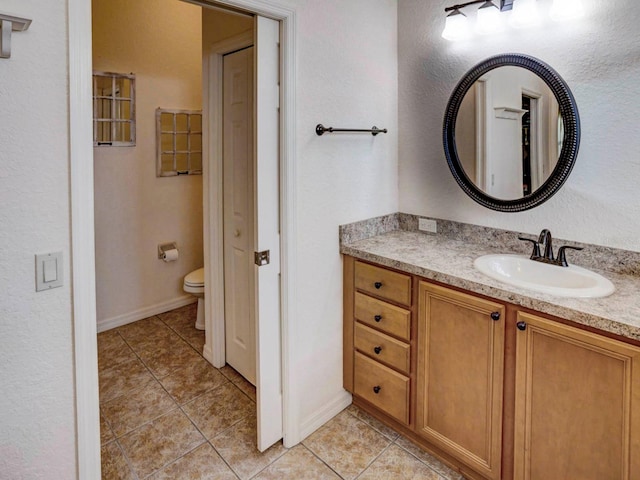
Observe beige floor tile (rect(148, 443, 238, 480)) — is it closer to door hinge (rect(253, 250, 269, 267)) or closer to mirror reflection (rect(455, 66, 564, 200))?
door hinge (rect(253, 250, 269, 267))

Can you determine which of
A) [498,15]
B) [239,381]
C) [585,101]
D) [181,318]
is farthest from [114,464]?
[498,15]

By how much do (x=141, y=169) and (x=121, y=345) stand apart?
1.36 meters

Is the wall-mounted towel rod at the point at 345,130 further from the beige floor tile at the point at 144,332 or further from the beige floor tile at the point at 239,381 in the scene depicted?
the beige floor tile at the point at 144,332

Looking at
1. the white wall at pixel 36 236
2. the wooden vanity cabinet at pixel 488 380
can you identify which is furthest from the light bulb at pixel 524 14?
the wooden vanity cabinet at pixel 488 380

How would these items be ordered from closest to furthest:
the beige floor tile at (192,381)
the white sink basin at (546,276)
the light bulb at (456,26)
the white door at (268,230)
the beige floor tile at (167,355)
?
the white sink basin at (546,276)
the white door at (268,230)
the light bulb at (456,26)
the beige floor tile at (192,381)
the beige floor tile at (167,355)

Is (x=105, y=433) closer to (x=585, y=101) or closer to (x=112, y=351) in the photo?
(x=112, y=351)

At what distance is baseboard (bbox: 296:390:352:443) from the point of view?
2035mm

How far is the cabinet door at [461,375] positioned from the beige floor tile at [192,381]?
4.16ft

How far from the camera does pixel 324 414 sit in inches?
83.9

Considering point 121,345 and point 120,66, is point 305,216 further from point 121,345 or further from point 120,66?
point 120,66

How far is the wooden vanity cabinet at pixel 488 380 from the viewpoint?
128 cm

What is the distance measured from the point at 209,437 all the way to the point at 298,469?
1.62 feet

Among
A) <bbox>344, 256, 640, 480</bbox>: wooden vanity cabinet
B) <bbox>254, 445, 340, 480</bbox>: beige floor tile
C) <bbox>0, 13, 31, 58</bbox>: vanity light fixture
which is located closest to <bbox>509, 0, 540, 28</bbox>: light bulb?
<bbox>344, 256, 640, 480</bbox>: wooden vanity cabinet

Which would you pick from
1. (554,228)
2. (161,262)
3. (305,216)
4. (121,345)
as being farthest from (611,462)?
(161,262)
